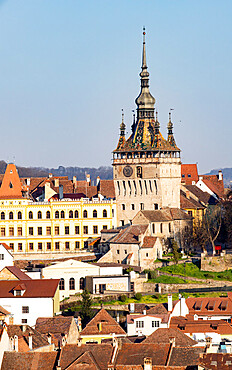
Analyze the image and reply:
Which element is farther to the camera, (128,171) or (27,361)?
(128,171)

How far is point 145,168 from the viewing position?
380 feet

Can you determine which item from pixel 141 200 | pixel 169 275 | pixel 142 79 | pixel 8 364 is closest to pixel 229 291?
pixel 169 275

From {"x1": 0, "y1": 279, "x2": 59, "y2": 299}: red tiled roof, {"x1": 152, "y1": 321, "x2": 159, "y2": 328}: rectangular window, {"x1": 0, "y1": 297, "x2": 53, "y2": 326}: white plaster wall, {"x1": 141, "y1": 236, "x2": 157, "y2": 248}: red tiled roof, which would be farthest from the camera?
{"x1": 141, "y1": 236, "x2": 157, "y2": 248}: red tiled roof

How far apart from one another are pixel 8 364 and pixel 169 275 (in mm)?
42383

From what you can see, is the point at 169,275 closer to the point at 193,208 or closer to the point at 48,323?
the point at 193,208

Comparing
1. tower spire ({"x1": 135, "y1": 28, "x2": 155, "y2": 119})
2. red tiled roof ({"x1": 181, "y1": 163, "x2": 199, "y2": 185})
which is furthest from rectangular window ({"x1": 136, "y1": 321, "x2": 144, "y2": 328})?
red tiled roof ({"x1": 181, "y1": 163, "x2": 199, "y2": 185})

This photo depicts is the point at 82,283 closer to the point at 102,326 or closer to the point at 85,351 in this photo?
the point at 102,326

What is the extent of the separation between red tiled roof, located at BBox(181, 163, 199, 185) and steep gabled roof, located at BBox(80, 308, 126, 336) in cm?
5532

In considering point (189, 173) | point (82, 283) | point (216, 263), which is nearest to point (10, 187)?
point (82, 283)

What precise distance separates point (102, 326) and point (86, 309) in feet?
31.5

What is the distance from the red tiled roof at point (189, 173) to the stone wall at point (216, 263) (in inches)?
1286

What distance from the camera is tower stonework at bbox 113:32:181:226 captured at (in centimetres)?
11550

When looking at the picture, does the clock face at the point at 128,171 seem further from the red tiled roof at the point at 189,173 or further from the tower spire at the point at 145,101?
the red tiled roof at the point at 189,173

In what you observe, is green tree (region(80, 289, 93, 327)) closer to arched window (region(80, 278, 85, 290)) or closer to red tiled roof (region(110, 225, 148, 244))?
arched window (region(80, 278, 85, 290))
